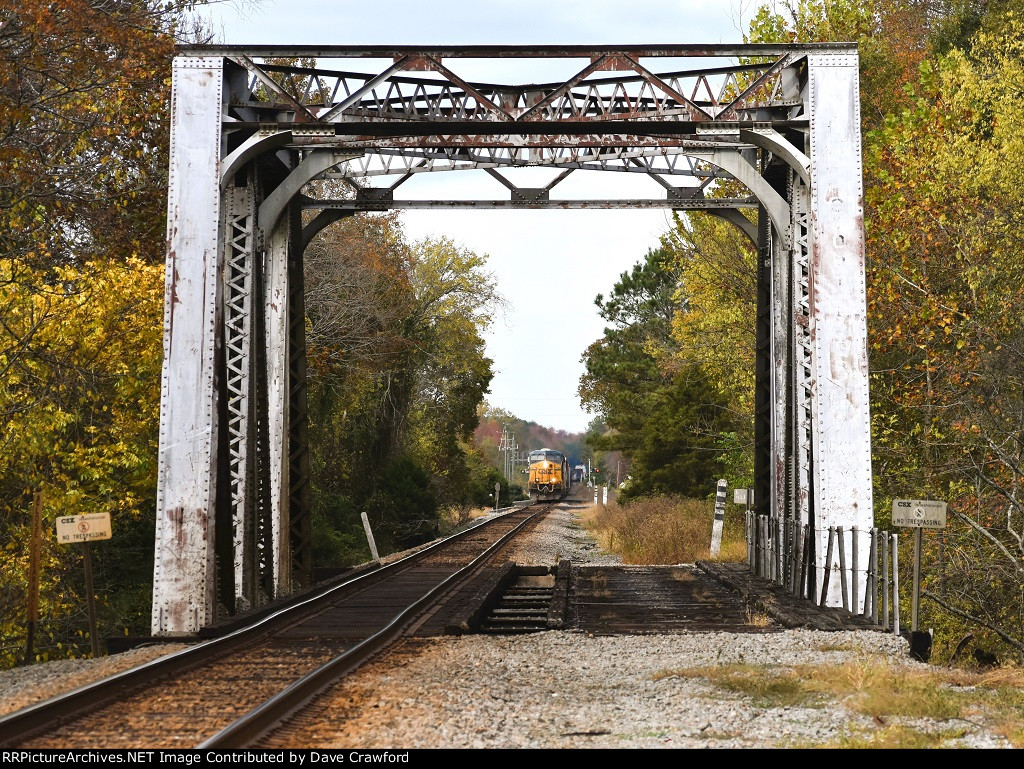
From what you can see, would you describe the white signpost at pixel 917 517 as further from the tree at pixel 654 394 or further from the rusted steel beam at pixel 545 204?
the tree at pixel 654 394

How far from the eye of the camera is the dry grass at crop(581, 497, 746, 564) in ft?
A: 73.5

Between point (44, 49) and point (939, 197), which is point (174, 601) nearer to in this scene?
point (44, 49)

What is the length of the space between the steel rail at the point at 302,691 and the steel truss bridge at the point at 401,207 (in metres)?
1.96

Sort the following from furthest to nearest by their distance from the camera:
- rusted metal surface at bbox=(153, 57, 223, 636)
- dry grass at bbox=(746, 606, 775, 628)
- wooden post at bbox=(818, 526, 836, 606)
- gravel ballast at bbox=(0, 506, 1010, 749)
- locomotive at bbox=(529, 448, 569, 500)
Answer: locomotive at bbox=(529, 448, 569, 500) → wooden post at bbox=(818, 526, 836, 606) → dry grass at bbox=(746, 606, 775, 628) → rusted metal surface at bbox=(153, 57, 223, 636) → gravel ballast at bbox=(0, 506, 1010, 749)

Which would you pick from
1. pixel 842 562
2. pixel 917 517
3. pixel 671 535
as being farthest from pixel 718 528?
pixel 917 517

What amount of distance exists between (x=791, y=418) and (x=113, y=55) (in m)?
11.7

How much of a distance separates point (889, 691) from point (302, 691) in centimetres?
390

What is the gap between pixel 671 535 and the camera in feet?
76.1

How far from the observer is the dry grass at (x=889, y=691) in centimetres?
611

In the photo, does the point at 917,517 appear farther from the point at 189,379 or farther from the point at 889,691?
the point at 189,379

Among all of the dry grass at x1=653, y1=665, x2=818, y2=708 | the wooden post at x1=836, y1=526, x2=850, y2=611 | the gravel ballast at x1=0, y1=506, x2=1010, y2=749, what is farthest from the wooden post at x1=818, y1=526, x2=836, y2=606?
the dry grass at x1=653, y1=665, x2=818, y2=708

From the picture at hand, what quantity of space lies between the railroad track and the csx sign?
5.14 metres

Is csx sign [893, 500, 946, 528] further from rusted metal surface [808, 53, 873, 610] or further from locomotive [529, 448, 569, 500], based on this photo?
locomotive [529, 448, 569, 500]
